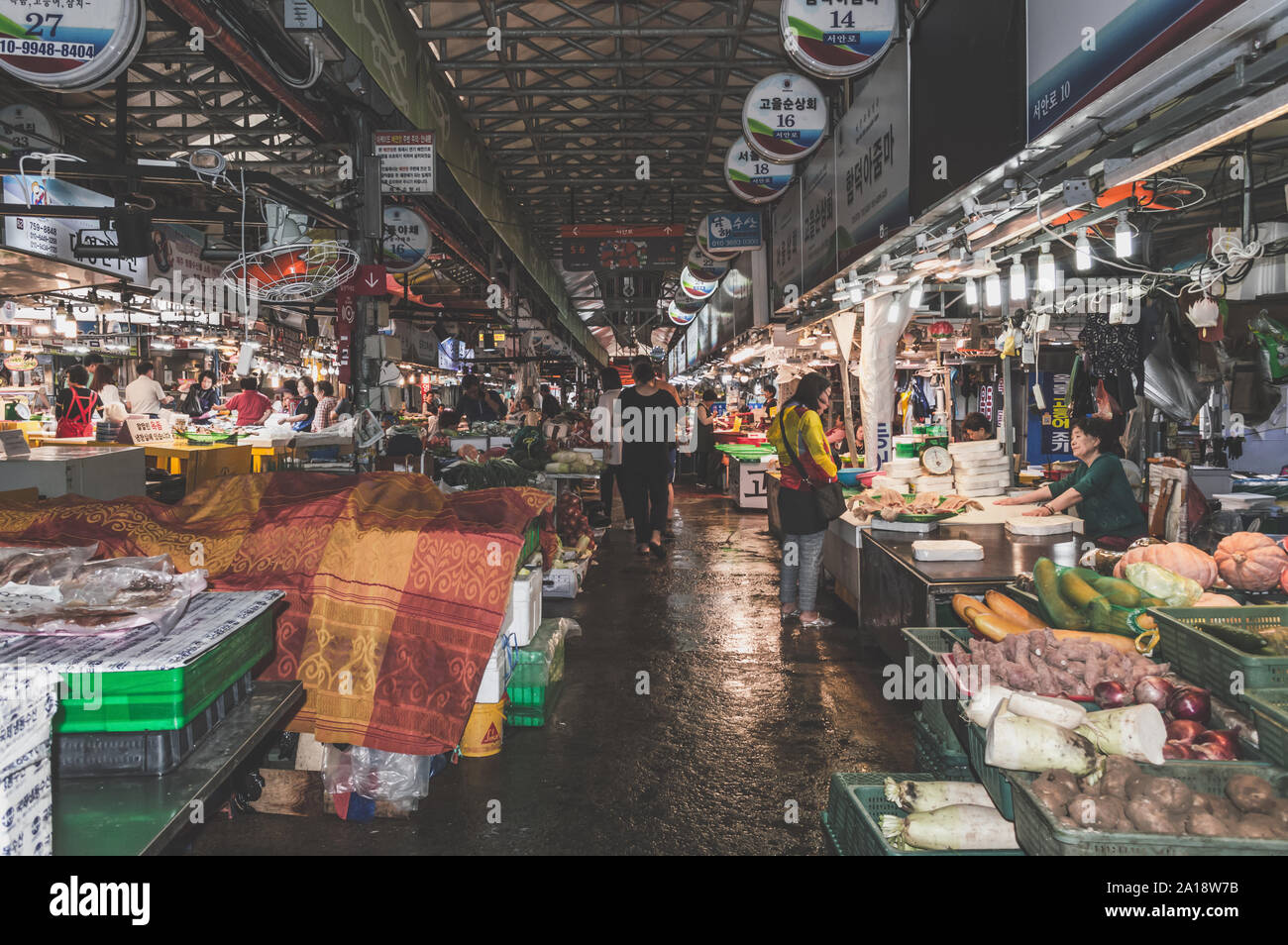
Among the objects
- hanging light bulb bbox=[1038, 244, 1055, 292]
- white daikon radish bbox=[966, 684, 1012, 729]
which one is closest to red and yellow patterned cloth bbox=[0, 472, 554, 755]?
white daikon radish bbox=[966, 684, 1012, 729]

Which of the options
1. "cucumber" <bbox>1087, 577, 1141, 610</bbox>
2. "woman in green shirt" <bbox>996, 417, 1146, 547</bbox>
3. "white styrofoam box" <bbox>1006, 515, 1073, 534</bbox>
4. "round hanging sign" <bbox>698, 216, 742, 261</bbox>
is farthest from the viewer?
"round hanging sign" <bbox>698, 216, 742, 261</bbox>

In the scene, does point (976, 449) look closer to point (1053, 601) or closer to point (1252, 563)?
point (1252, 563)

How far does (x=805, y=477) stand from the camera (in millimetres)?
6504

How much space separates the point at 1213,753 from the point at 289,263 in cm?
708

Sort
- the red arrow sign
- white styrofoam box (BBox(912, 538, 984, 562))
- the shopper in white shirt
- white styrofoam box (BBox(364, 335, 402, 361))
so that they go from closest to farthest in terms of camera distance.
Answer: white styrofoam box (BBox(912, 538, 984, 562)) < the red arrow sign < white styrofoam box (BBox(364, 335, 402, 361)) < the shopper in white shirt

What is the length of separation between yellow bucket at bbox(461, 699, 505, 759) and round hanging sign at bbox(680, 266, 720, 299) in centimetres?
1535

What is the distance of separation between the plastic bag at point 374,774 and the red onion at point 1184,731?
2.92 metres

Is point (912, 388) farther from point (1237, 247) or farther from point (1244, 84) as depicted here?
point (1244, 84)

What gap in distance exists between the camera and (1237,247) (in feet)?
16.8

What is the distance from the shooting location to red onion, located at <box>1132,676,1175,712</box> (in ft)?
8.54

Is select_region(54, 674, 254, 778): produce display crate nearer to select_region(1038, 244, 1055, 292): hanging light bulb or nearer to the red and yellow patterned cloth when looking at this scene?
the red and yellow patterned cloth

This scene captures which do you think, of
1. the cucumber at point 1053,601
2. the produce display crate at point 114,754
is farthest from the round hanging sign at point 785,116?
the produce display crate at point 114,754
